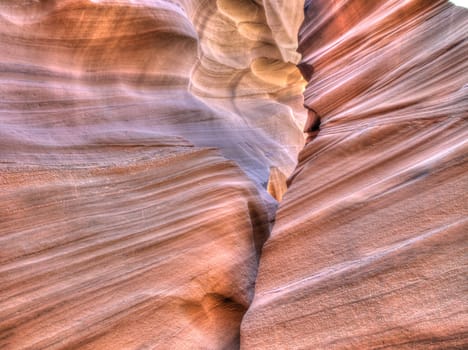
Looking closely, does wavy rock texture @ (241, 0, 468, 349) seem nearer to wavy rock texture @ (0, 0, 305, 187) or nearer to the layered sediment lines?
the layered sediment lines

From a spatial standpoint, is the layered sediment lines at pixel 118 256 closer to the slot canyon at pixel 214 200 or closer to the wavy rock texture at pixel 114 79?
the slot canyon at pixel 214 200

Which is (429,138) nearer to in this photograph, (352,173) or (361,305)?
(352,173)

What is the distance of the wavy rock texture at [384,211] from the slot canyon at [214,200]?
0.01 metres

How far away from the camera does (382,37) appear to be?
378 cm

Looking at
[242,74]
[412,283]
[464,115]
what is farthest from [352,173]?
[242,74]

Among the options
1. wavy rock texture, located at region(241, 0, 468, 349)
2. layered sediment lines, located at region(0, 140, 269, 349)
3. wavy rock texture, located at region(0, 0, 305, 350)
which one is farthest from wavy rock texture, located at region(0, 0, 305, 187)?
wavy rock texture, located at region(241, 0, 468, 349)

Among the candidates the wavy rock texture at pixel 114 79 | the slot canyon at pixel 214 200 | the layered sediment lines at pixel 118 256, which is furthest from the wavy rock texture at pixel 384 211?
the wavy rock texture at pixel 114 79

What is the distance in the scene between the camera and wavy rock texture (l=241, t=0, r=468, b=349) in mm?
1770

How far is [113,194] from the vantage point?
2814 mm

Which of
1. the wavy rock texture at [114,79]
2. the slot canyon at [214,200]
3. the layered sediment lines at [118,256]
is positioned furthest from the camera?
the wavy rock texture at [114,79]

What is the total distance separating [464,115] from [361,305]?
1.43m

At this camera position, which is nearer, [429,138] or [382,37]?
[429,138]

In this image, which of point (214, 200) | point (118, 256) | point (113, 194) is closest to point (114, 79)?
point (113, 194)

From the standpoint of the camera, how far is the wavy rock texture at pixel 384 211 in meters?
1.77
